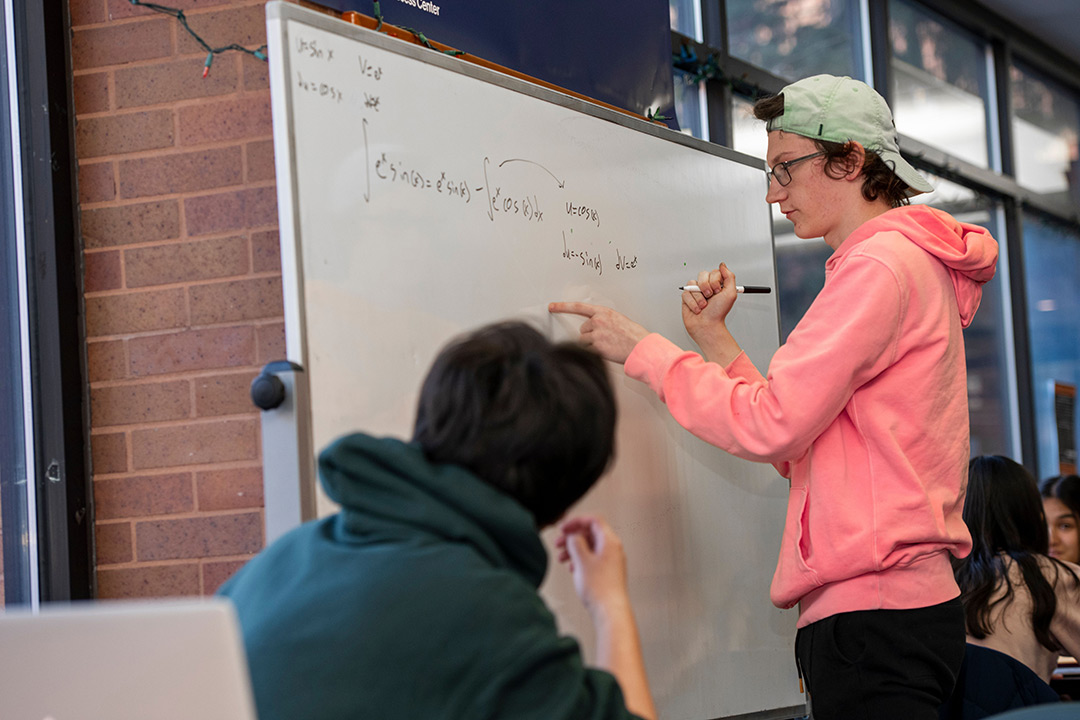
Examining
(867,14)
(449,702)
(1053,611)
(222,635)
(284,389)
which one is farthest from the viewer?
(867,14)

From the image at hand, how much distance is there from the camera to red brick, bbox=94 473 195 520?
1.79 metres

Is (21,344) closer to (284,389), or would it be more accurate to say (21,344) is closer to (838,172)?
(284,389)

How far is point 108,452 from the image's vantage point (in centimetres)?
183

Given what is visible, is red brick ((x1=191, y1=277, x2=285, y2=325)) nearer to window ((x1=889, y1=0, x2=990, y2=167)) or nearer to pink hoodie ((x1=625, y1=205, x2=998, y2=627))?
pink hoodie ((x1=625, y1=205, x2=998, y2=627))

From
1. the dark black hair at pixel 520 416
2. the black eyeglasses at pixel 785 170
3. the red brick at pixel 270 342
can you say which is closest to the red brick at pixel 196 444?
the red brick at pixel 270 342

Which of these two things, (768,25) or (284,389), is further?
(768,25)

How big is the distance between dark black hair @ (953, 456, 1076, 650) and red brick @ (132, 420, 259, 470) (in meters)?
1.59

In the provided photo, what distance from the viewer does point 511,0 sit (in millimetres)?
1958

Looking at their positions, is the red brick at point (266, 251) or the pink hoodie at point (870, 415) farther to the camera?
the red brick at point (266, 251)

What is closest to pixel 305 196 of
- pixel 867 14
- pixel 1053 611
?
pixel 1053 611

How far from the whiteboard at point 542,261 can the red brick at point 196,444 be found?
429mm

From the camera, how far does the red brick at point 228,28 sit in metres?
1.82

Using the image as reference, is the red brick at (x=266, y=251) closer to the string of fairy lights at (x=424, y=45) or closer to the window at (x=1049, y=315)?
the string of fairy lights at (x=424, y=45)

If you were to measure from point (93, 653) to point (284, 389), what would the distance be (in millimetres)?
630
